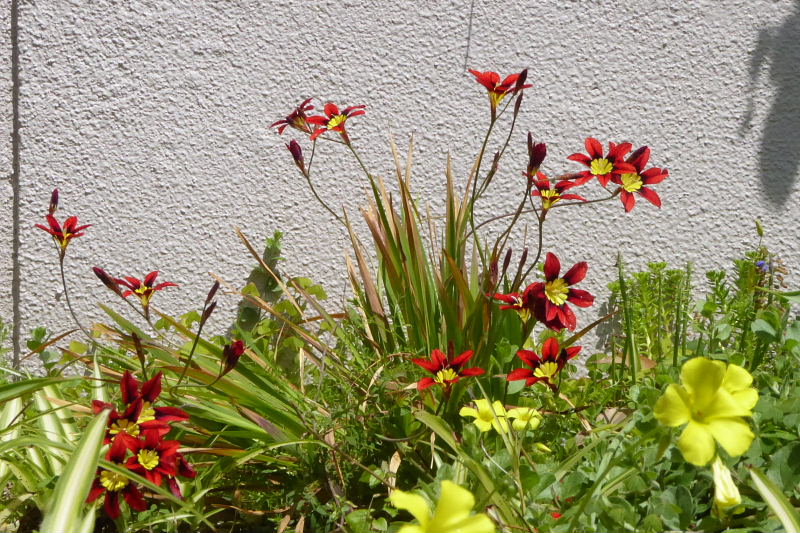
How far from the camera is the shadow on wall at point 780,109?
8.72 ft

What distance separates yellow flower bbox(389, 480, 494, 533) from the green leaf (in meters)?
0.51

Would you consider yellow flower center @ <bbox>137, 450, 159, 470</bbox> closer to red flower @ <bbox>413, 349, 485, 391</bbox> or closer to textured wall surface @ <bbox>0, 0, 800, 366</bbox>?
red flower @ <bbox>413, 349, 485, 391</bbox>

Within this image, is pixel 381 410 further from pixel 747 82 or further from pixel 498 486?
pixel 747 82

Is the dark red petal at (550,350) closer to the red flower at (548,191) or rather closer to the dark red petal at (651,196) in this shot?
the red flower at (548,191)

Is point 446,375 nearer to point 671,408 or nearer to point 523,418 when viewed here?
point 523,418

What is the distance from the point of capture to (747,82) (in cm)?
268

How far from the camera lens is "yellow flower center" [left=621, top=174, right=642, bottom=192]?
172cm

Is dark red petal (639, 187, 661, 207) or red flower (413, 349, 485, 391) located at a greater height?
dark red petal (639, 187, 661, 207)

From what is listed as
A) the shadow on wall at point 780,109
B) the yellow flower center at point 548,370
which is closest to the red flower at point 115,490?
the yellow flower center at point 548,370

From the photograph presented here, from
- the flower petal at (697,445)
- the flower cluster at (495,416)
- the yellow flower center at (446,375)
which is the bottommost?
the flower cluster at (495,416)

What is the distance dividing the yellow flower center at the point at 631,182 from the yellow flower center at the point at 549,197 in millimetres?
164

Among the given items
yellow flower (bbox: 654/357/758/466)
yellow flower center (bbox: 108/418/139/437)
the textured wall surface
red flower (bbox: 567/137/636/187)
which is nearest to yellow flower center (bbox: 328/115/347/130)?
the textured wall surface

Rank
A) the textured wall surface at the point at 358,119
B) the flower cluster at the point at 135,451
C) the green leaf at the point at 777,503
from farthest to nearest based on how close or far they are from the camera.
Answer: the textured wall surface at the point at 358,119, the flower cluster at the point at 135,451, the green leaf at the point at 777,503

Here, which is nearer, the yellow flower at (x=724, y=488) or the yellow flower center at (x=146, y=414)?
the yellow flower at (x=724, y=488)
